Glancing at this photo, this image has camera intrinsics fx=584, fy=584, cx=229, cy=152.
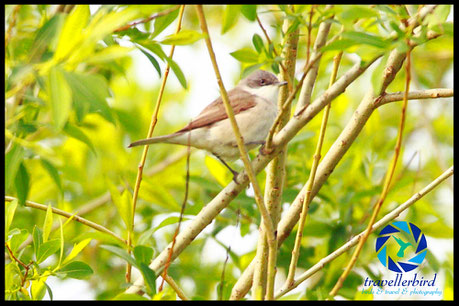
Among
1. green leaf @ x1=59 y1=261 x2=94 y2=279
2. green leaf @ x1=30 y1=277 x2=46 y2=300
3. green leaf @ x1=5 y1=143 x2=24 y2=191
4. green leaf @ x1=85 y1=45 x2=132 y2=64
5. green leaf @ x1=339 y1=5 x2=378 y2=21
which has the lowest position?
green leaf @ x1=30 y1=277 x2=46 y2=300

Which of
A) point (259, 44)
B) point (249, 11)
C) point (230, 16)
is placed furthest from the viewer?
point (259, 44)

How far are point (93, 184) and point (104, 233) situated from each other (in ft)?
10.1

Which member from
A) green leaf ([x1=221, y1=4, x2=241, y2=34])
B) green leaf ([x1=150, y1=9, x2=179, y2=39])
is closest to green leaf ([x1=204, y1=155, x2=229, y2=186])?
→ green leaf ([x1=150, y1=9, x2=179, y2=39])

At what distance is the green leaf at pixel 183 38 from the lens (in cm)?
254

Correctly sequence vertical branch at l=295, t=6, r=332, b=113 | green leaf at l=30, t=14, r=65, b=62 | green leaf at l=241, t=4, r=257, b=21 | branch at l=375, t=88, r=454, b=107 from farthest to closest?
vertical branch at l=295, t=6, r=332, b=113
branch at l=375, t=88, r=454, b=107
green leaf at l=241, t=4, r=257, b=21
green leaf at l=30, t=14, r=65, b=62

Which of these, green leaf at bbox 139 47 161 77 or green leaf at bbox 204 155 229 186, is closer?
green leaf at bbox 139 47 161 77

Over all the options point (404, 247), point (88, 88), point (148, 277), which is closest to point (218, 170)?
point (404, 247)

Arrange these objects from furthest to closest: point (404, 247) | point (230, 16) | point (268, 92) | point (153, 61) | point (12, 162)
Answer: point (268, 92) < point (404, 247) < point (12, 162) < point (153, 61) < point (230, 16)

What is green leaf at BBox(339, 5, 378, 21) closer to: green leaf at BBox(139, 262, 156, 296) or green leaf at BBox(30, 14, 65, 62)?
green leaf at BBox(30, 14, 65, 62)

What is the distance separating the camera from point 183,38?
8.46 feet

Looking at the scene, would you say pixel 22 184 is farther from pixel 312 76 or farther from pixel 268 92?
pixel 268 92

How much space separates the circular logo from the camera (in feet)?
13.9

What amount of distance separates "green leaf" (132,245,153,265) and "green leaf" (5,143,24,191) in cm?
103

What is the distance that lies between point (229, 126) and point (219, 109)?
25 cm
